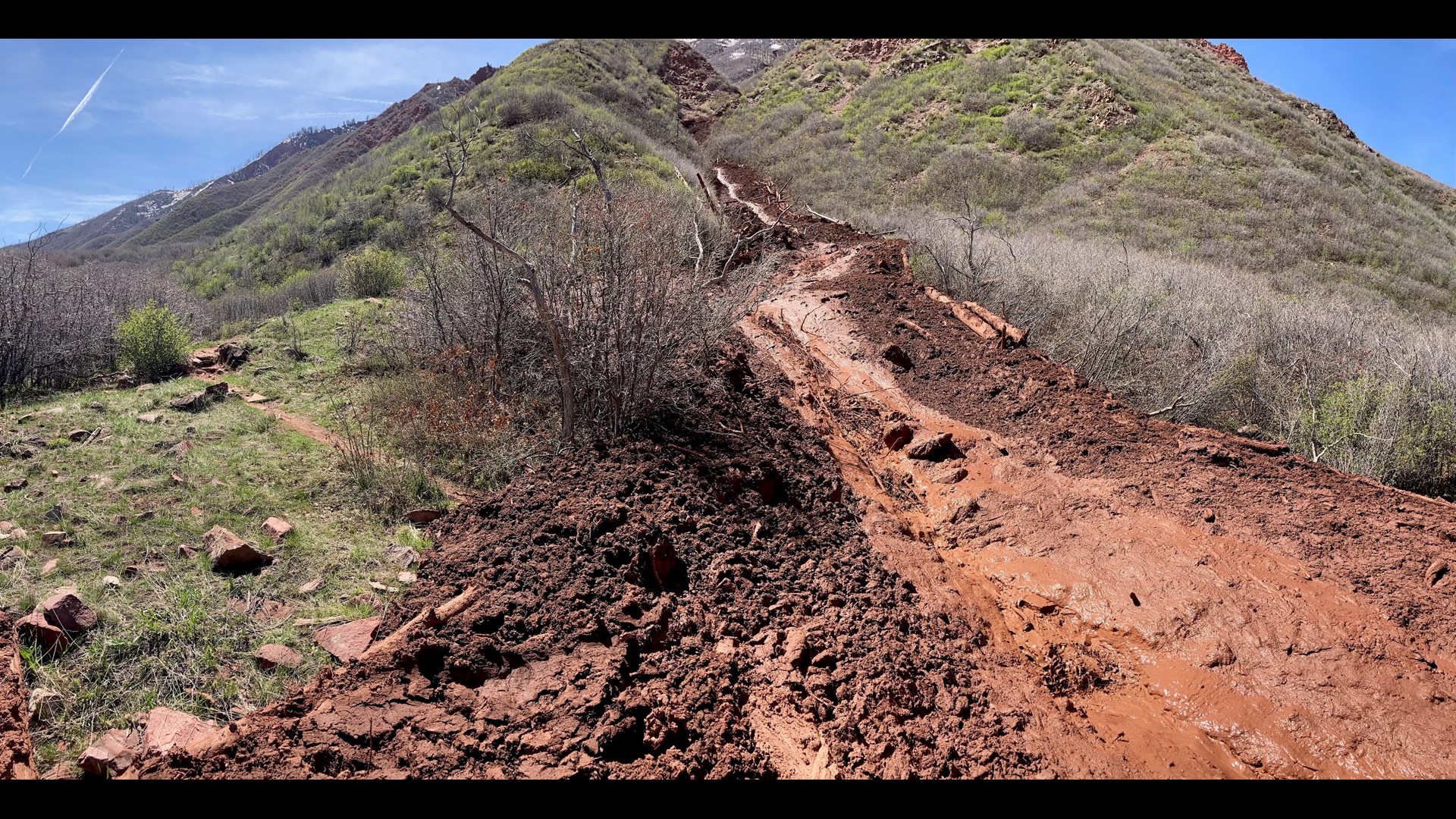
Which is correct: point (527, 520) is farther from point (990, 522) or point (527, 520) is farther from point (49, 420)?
point (49, 420)

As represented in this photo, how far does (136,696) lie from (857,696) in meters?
3.26

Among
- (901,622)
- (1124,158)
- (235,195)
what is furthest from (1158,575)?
(235,195)

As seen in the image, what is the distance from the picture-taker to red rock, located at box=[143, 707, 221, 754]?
2594 mm

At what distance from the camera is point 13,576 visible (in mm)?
3682

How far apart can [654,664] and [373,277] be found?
1176 centimetres

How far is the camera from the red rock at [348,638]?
130 inches

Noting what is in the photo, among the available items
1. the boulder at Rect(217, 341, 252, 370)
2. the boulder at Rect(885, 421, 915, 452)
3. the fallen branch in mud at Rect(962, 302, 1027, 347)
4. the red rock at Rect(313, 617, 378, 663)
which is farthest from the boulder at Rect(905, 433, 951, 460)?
the boulder at Rect(217, 341, 252, 370)

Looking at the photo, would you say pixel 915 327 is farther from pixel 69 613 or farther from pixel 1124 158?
pixel 1124 158

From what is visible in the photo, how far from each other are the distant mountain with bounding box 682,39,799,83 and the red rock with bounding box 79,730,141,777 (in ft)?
152

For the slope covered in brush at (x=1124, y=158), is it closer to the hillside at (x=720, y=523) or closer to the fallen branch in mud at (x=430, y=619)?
the hillside at (x=720, y=523)

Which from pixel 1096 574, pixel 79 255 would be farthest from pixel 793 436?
pixel 79 255

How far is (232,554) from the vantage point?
3.96 metres

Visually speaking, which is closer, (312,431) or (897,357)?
(312,431)

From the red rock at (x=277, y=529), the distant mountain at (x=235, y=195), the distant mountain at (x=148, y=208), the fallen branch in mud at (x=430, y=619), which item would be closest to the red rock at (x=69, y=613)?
the red rock at (x=277, y=529)
